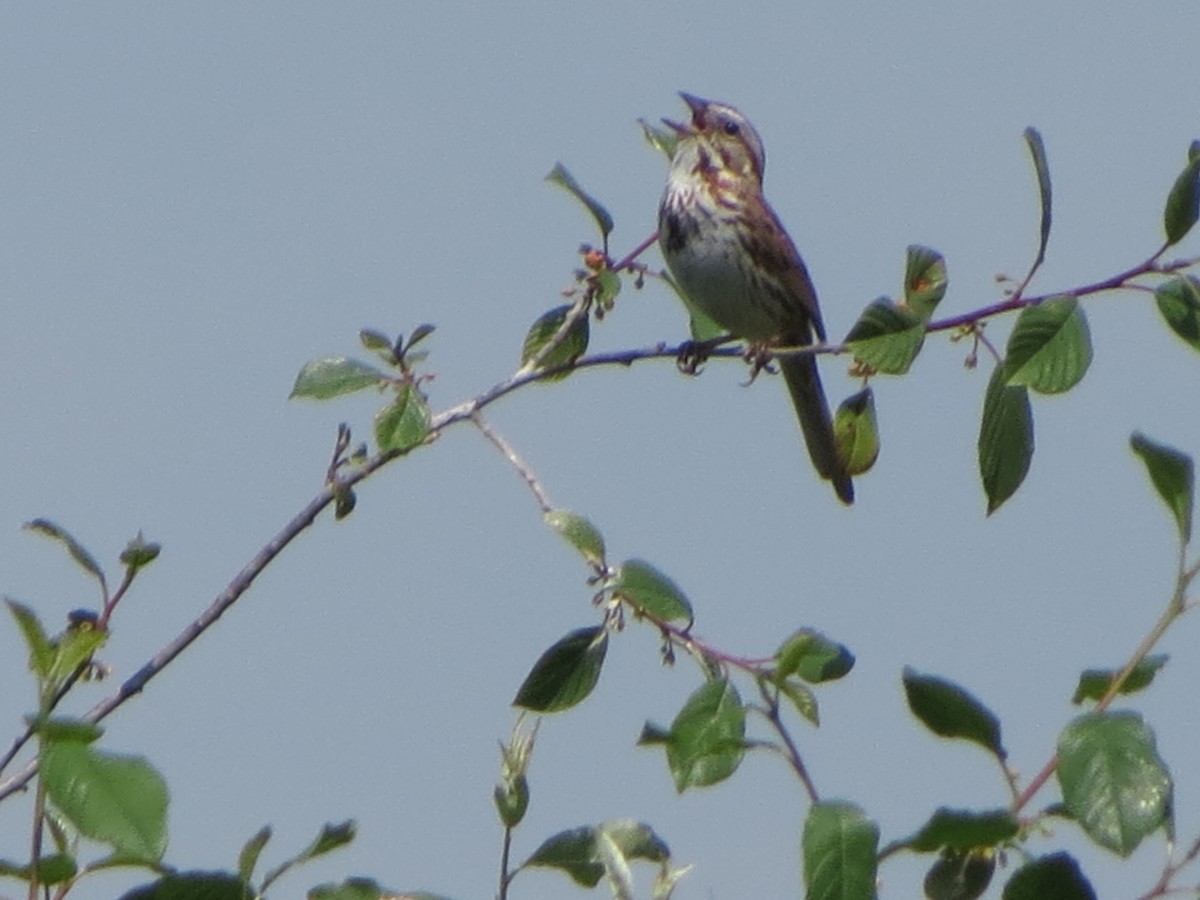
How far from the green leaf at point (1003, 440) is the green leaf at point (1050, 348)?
0.13 metres

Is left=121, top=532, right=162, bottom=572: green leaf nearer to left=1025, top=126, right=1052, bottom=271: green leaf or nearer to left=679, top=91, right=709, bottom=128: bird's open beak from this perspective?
left=1025, top=126, right=1052, bottom=271: green leaf

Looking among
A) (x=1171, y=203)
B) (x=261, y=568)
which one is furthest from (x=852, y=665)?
(x=261, y=568)

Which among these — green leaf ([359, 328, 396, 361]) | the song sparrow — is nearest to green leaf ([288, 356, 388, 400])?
green leaf ([359, 328, 396, 361])

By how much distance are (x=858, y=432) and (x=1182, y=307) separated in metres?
1.35

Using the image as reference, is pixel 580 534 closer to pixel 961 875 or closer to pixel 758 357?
pixel 961 875

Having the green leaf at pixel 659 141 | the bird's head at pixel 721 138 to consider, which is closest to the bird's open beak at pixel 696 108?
the bird's head at pixel 721 138

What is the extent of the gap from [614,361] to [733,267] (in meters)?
4.60

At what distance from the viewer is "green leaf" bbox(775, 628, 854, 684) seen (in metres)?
2.54

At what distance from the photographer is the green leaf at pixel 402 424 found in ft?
11.0

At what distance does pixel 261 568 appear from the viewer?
3.02m

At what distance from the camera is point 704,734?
239 cm

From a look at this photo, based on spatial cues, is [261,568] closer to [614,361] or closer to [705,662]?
[705,662]

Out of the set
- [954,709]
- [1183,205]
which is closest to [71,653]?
[954,709]

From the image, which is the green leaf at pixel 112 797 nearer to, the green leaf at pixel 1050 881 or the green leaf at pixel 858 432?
the green leaf at pixel 1050 881
